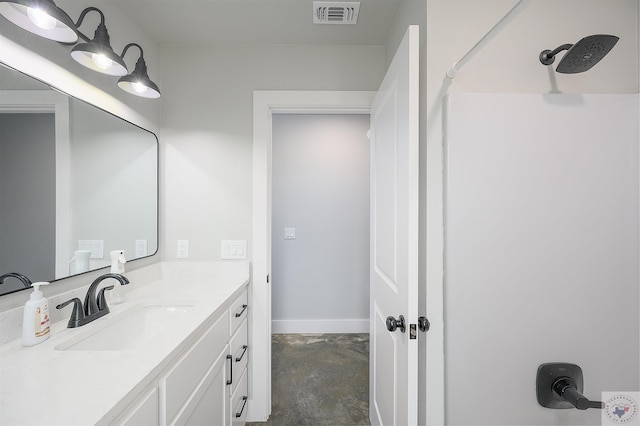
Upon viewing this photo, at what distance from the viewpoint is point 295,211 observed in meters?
2.91

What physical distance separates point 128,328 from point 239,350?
61 centimetres

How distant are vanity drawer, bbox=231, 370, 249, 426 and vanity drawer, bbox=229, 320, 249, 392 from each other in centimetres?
6

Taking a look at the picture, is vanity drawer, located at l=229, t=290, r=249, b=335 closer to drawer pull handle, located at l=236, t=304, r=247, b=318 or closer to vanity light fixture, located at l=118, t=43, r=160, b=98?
drawer pull handle, located at l=236, t=304, r=247, b=318

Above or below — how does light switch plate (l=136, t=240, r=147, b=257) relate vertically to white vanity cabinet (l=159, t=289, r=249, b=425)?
above

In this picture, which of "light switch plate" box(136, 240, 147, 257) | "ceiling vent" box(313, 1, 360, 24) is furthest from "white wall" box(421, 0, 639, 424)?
"light switch plate" box(136, 240, 147, 257)

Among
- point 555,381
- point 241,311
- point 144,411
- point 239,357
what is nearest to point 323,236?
point 241,311

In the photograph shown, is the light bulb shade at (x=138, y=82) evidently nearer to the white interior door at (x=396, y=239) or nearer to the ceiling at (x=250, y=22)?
the ceiling at (x=250, y=22)

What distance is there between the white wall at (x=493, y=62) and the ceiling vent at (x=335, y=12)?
1.77 ft

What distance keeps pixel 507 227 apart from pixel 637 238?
1.58 feet

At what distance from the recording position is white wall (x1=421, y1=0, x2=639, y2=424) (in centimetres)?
99

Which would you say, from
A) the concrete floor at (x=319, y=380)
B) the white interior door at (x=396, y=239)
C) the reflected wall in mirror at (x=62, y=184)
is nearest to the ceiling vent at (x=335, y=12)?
the white interior door at (x=396, y=239)

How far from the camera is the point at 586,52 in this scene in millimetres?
794

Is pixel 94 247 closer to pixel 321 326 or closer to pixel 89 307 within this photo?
pixel 89 307

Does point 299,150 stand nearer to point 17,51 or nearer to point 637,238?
point 17,51
